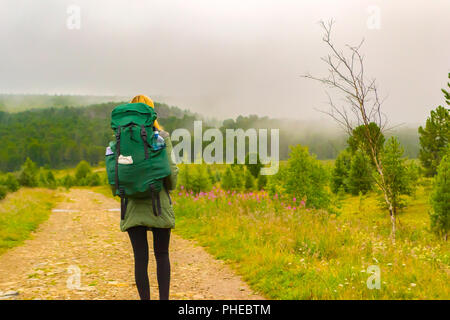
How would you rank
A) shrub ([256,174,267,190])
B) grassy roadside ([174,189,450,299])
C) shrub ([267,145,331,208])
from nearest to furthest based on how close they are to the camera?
grassy roadside ([174,189,450,299])
shrub ([267,145,331,208])
shrub ([256,174,267,190])

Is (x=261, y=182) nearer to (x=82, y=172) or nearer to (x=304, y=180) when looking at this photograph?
(x=304, y=180)

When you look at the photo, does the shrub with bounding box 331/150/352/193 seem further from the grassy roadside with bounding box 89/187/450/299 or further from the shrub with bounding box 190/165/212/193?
the grassy roadside with bounding box 89/187/450/299

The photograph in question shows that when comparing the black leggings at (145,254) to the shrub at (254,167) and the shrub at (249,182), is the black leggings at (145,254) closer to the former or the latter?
the shrub at (249,182)

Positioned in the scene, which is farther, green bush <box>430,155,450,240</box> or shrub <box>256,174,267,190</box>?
shrub <box>256,174,267,190</box>

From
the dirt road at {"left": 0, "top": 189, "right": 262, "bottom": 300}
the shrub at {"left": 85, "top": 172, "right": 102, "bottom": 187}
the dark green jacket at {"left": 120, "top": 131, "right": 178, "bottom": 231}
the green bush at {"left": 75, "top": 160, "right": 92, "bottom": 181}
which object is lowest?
the shrub at {"left": 85, "top": 172, "right": 102, "bottom": 187}

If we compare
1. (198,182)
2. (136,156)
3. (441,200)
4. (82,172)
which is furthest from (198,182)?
(82,172)

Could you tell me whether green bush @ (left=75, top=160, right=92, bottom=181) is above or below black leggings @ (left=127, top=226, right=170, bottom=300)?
below

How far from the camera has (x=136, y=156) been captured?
10.6 ft

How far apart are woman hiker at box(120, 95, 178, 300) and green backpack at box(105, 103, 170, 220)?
10 centimetres

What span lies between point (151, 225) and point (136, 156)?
0.73 meters

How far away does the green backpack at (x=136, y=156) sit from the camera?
323cm

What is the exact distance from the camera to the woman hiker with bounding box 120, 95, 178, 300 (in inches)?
134

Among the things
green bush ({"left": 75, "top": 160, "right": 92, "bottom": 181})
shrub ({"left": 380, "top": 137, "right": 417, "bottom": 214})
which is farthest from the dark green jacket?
green bush ({"left": 75, "top": 160, "right": 92, "bottom": 181})
